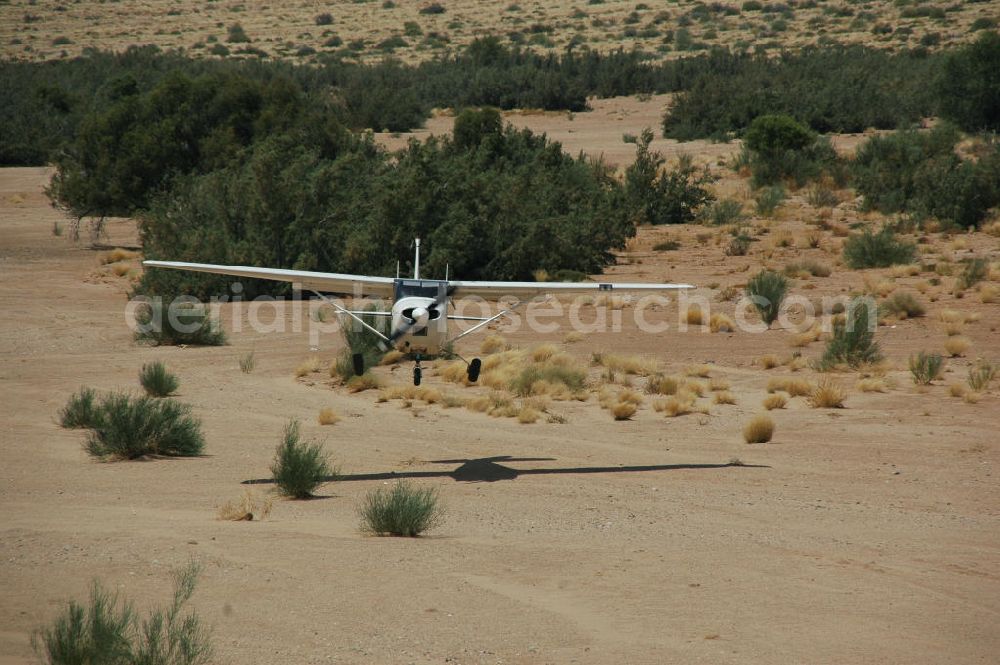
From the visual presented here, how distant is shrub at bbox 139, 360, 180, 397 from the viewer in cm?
2000

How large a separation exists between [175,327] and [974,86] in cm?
3994

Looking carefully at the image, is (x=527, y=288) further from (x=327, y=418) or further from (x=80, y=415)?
(x=80, y=415)

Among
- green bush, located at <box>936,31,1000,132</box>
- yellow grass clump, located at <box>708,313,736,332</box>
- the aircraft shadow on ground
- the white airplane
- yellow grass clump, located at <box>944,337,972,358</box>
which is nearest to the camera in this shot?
the aircraft shadow on ground

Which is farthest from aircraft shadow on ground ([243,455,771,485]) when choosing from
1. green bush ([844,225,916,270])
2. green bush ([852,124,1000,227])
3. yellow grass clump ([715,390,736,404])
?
green bush ([852,124,1000,227])

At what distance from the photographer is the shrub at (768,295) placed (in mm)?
27062

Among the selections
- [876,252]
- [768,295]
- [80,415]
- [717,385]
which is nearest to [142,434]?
[80,415]

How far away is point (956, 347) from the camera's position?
909 inches

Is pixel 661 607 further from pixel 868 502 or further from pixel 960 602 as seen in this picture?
pixel 868 502

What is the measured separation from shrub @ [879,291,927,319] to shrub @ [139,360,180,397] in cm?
1626

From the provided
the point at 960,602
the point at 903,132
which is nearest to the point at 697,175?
the point at 903,132

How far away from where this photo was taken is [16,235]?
4109 cm

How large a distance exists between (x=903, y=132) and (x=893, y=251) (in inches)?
699

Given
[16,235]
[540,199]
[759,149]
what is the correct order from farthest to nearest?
1. [759,149]
2. [16,235]
3. [540,199]

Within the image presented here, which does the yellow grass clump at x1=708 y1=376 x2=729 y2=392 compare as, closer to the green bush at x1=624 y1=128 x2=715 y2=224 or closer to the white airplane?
the white airplane
